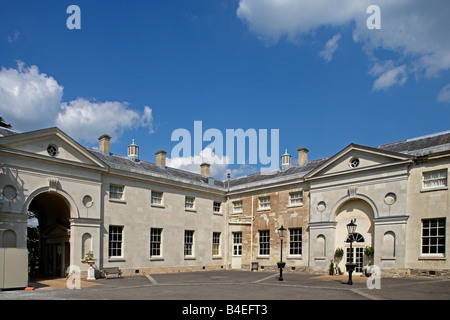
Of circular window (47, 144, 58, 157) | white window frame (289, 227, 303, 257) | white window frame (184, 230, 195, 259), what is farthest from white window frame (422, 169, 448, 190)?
circular window (47, 144, 58, 157)

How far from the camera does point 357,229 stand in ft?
79.9

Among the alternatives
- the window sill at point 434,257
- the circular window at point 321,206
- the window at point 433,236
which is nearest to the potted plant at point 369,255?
the window sill at point 434,257

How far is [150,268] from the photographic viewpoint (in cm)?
2644

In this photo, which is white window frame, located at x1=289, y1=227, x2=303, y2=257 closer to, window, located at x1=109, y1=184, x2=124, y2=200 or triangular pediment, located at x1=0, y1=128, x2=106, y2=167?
window, located at x1=109, y1=184, x2=124, y2=200

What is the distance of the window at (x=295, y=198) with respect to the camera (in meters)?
28.1

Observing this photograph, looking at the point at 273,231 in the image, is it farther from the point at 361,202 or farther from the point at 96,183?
Answer: the point at 96,183

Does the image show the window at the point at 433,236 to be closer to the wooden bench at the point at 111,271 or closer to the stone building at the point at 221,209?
the stone building at the point at 221,209

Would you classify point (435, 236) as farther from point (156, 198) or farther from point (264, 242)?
point (156, 198)

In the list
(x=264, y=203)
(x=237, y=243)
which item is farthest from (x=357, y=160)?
(x=237, y=243)

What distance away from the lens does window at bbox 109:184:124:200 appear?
25062mm

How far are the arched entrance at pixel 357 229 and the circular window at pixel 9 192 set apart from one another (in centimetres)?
1871

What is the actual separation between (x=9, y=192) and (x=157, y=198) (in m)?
10.2
